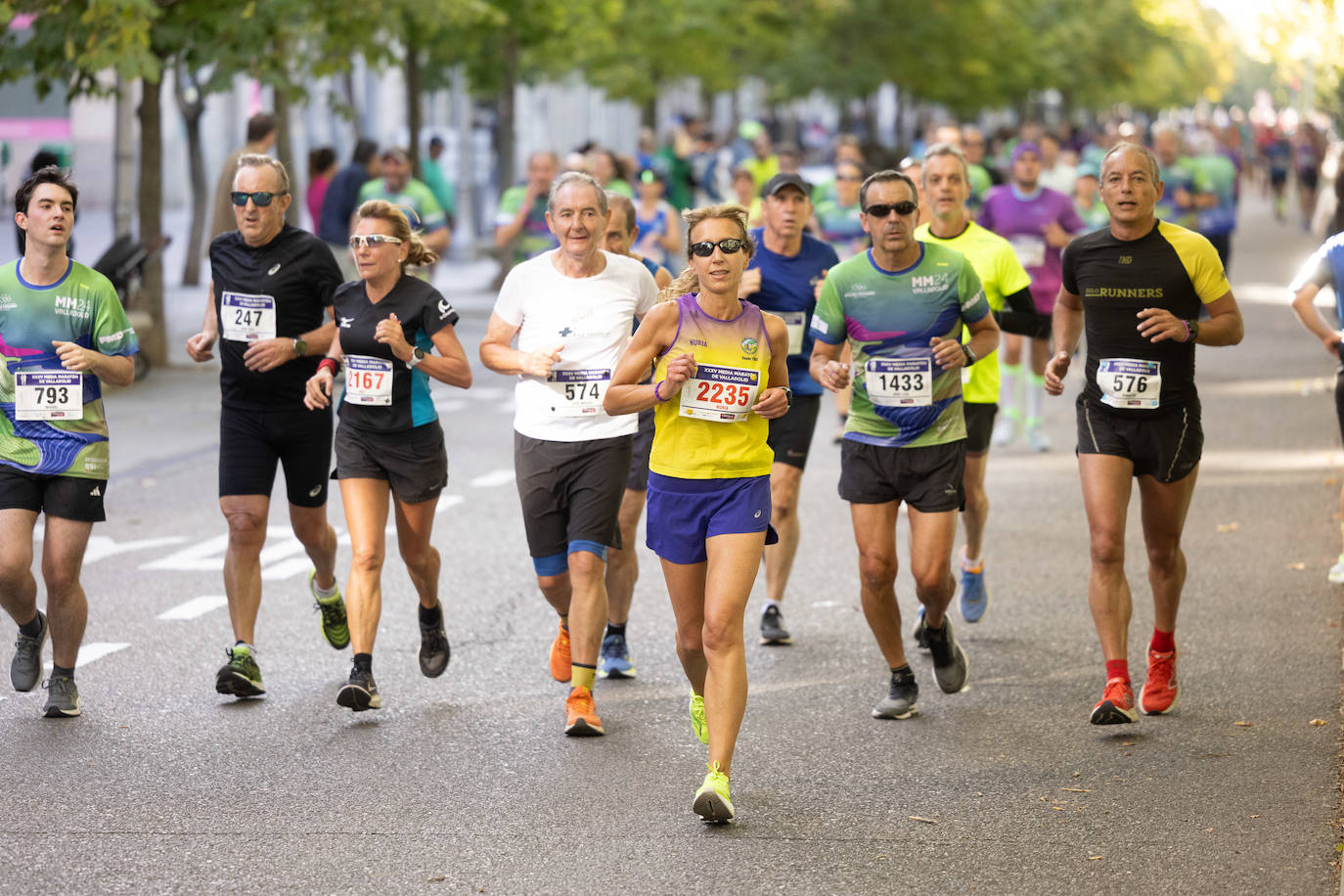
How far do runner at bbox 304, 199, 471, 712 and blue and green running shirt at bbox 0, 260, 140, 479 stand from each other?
78 cm

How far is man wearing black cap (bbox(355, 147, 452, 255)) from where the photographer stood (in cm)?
1467

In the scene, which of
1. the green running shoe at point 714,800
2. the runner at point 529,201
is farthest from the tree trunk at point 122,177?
the green running shoe at point 714,800

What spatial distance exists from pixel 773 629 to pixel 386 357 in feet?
7.29

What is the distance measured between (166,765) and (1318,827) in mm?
3576

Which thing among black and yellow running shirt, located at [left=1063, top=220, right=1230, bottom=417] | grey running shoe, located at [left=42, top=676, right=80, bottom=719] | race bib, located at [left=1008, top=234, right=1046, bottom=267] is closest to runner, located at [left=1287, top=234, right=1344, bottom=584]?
black and yellow running shirt, located at [left=1063, top=220, right=1230, bottom=417]

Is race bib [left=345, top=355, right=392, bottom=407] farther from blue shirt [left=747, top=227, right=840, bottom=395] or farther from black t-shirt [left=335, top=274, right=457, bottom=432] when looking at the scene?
blue shirt [left=747, top=227, right=840, bottom=395]

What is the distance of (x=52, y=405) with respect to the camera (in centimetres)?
706

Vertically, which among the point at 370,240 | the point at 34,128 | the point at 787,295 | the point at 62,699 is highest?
the point at 34,128

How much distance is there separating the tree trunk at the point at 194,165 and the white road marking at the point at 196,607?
10.8 m

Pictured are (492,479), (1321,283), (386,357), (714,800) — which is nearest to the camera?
(714,800)

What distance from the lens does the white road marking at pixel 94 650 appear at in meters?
8.06

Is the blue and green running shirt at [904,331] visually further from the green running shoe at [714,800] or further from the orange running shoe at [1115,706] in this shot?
the green running shoe at [714,800]

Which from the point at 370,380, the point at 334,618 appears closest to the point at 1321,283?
the point at 370,380

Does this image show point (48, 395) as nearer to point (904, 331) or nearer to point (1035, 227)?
point (904, 331)
